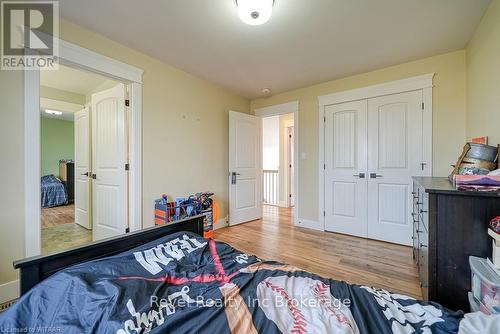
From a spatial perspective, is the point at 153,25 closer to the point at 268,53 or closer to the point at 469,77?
the point at 268,53

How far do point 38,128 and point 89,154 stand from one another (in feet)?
5.74

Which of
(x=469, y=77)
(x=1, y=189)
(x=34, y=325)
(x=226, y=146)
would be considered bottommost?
(x=34, y=325)

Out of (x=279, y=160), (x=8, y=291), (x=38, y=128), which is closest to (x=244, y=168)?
(x=279, y=160)

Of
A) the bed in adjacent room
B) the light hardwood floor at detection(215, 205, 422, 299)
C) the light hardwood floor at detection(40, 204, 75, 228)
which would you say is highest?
the bed in adjacent room

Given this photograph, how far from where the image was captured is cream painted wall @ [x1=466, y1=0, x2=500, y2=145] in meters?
1.77

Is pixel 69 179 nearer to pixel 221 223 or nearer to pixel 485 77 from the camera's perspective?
pixel 221 223

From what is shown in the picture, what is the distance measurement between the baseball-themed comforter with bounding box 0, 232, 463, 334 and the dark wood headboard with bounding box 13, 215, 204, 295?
0.15 metres

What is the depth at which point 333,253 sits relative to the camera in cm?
274

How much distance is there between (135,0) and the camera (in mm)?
1828

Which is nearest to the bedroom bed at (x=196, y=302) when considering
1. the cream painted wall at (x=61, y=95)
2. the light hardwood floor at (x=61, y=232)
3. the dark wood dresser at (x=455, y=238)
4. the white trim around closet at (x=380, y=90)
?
the dark wood dresser at (x=455, y=238)

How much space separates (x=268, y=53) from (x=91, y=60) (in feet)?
6.41

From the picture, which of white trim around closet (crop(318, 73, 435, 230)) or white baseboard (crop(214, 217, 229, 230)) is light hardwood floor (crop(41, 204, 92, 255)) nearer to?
white baseboard (crop(214, 217, 229, 230))

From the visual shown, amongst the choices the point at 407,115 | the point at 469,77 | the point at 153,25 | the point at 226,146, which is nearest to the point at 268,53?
the point at 153,25

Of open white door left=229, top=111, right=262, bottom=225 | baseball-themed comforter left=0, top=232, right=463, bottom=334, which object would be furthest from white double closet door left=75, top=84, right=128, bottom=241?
baseball-themed comforter left=0, top=232, right=463, bottom=334
